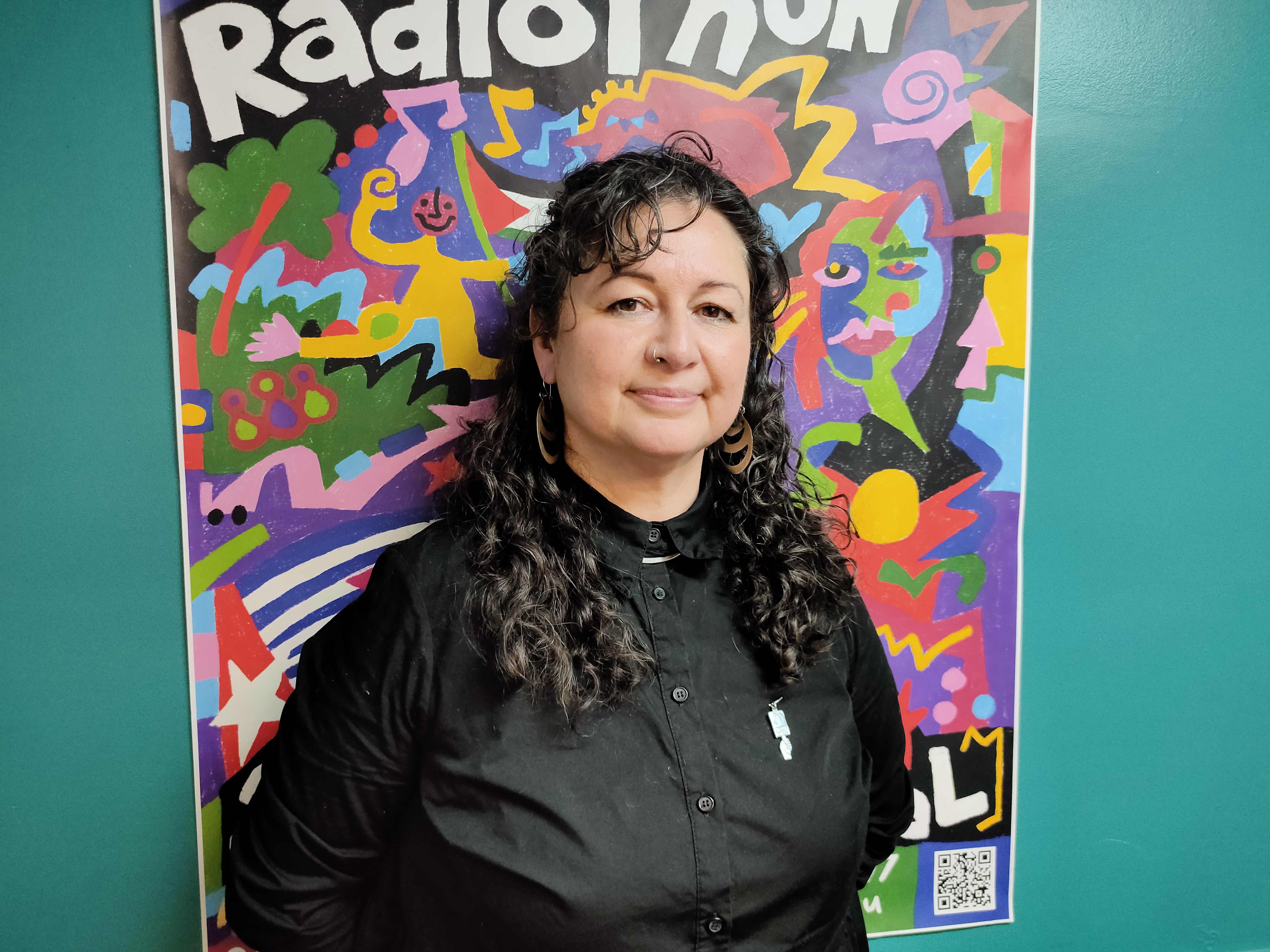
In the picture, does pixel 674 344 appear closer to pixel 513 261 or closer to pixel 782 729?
pixel 513 261

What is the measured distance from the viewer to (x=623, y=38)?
130 centimetres

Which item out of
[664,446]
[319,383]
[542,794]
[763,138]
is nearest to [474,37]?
[763,138]

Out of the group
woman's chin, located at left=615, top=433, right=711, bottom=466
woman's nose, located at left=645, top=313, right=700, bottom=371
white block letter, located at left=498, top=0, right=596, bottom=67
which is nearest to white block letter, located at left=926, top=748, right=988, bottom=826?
woman's chin, located at left=615, top=433, right=711, bottom=466

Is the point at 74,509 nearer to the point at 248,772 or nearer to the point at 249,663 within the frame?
the point at 249,663

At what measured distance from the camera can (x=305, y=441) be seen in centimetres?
128

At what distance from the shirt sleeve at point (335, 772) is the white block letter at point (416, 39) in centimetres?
75

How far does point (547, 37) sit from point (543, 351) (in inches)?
21.1

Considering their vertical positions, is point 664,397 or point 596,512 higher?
point 664,397

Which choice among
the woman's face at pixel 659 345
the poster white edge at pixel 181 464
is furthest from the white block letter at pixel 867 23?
the poster white edge at pixel 181 464

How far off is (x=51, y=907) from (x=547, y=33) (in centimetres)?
156

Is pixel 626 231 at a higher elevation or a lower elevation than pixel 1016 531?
higher

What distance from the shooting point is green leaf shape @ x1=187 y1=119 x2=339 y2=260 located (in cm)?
123

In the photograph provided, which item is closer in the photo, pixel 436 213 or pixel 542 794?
pixel 542 794

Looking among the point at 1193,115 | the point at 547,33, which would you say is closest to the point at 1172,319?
the point at 1193,115
